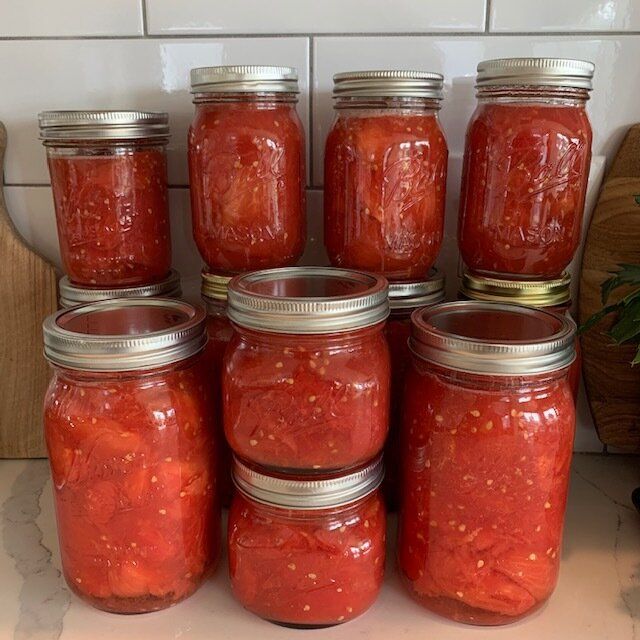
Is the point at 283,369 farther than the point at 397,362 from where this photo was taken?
No

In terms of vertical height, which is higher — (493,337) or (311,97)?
(311,97)

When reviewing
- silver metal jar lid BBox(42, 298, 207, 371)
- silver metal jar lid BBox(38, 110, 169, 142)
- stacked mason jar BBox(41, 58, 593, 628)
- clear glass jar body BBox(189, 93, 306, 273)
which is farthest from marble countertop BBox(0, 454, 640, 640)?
silver metal jar lid BBox(38, 110, 169, 142)

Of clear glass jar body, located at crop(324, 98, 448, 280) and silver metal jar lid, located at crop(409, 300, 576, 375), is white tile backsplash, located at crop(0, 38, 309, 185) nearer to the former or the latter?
clear glass jar body, located at crop(324, 98, 448, 280)

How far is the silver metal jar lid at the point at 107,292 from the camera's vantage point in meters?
0.78

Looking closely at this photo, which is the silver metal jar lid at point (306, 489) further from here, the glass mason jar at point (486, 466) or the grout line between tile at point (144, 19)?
the grout line between tile at point (144, 19)

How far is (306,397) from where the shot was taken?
1.98ft

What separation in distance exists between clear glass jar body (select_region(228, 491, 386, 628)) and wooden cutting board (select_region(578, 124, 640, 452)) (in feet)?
1.34

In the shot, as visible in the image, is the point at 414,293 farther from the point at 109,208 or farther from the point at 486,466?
the point at 109,208

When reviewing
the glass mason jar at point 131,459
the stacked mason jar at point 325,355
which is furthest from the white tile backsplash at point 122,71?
the glass mason jar at point 131,459

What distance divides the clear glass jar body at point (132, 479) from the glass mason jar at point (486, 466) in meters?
0.22

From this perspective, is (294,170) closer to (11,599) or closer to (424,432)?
A: (424,432)

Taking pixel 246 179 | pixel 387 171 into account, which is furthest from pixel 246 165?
pixel 387 171

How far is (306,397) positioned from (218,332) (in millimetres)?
218

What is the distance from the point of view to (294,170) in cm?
75
